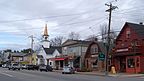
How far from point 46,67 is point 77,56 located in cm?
862

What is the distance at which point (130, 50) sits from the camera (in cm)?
5981

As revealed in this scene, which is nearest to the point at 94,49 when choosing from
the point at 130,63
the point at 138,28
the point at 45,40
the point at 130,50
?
the point at 138,28

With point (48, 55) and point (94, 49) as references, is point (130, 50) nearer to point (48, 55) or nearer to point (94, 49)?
point (94, 49)

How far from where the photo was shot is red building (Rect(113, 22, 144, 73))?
57969mm

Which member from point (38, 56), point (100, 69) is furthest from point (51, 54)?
point (100, 69)

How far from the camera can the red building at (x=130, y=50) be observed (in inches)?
2282

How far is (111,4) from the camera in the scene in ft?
184

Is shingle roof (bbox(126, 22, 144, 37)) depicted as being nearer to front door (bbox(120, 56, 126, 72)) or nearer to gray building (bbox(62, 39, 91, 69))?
front door (bbox(120, 56, 126, 72))

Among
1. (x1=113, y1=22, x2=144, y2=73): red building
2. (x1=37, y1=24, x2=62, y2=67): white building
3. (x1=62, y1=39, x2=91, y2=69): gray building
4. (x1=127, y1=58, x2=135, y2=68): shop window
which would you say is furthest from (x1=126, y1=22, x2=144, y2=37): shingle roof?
(x1=37, y1=24, x2=62, y2=67): white building

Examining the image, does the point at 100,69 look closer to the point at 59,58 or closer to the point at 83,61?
the point at 83,61

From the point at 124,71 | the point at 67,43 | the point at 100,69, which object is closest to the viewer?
the point at 124,71

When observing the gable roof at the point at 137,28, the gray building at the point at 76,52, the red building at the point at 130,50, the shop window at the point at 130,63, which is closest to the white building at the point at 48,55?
the gray building at the point at 76,52

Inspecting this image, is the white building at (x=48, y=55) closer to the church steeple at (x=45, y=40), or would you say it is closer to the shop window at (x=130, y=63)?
the church steeple at (x=45, y=40)

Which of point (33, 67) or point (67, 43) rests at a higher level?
point (67, 43)
